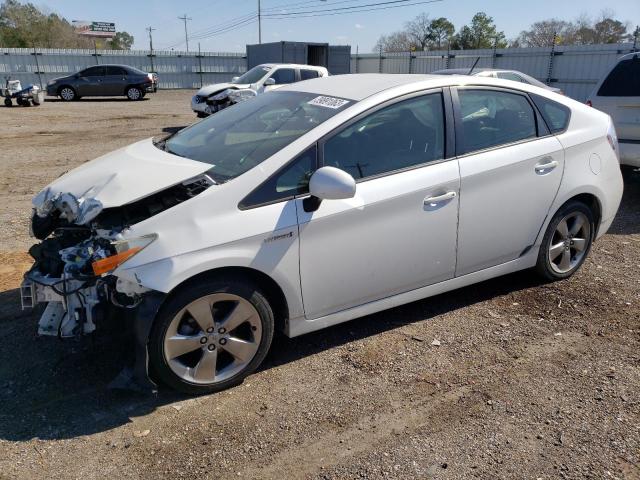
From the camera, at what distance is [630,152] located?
7316 millimetres

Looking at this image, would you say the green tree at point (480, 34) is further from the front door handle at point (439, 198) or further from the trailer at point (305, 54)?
the front door handle at point (439, 198)

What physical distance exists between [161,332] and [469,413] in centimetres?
177

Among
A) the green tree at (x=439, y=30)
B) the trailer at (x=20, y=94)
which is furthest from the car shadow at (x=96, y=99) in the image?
the green tree at (x=439, y=30)

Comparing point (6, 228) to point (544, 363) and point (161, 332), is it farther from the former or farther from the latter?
point (544, 363)

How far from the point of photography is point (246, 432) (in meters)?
2.97

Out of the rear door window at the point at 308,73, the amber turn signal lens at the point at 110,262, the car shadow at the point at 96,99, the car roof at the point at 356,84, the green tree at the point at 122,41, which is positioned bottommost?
the car shadow at the point at 96,99

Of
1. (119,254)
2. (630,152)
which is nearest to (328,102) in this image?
(119,254)

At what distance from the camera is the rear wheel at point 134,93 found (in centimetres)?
2526

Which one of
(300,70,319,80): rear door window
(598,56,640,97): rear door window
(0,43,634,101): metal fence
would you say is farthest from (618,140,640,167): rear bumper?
(0,43,634,101): metal fence

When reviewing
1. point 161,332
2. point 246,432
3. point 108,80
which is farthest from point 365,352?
point 108,80

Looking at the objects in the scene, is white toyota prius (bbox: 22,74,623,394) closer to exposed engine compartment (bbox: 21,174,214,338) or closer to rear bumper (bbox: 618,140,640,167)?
exposed engine compartment (bbox: 21,174,214,338)

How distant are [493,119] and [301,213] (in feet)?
5.88

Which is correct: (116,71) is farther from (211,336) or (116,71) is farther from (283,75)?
(211,336)

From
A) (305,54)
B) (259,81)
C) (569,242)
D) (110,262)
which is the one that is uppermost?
(305,54)
